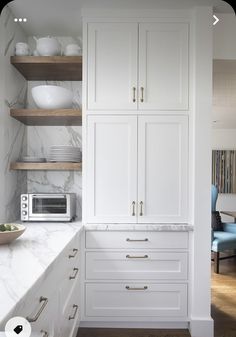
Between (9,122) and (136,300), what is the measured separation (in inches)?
61.1

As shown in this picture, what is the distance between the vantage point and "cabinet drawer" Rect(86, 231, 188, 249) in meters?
2.07

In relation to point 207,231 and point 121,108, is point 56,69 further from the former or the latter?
point 207,231

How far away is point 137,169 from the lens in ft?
6.89

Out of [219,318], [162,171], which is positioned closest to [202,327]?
[219,318]

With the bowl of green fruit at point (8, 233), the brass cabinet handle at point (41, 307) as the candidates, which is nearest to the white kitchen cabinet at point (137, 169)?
the bowl of green fruit at point (8, 233)

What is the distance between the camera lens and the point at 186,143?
2.09 metres

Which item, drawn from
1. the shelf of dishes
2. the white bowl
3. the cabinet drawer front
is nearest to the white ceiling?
the white bowl

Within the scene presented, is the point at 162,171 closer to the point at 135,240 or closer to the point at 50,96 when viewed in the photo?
the point at 135,240

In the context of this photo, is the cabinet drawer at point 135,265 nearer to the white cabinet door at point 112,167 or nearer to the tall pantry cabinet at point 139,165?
the tall pantry cabinet at point 139,165

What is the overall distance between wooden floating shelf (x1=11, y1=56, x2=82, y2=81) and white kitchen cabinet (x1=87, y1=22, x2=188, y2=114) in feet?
0.49

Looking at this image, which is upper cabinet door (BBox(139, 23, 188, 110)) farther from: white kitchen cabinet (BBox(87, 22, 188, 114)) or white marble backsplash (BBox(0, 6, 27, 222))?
white marble backsplash (BBox(0, 6, 27, 222))

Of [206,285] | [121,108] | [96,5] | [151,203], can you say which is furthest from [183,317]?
[96,5]

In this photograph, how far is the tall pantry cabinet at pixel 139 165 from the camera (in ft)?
6.80

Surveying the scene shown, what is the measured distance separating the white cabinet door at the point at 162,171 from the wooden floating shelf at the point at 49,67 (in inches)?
24.8
